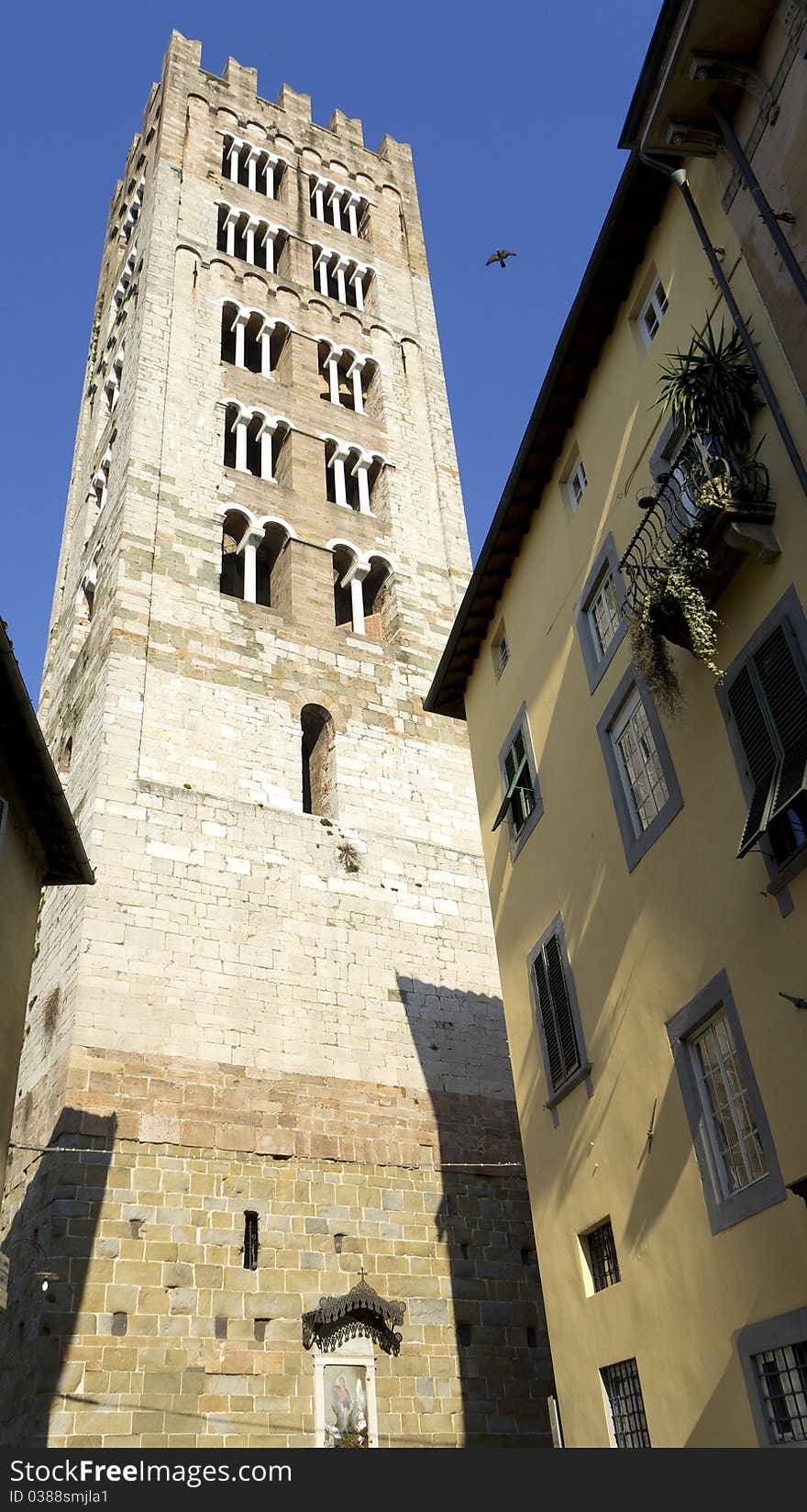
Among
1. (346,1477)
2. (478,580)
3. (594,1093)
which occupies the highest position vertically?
(478,580)

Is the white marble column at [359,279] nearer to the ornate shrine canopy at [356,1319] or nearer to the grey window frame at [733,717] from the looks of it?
the ornate shrine canopy at [356,1319]

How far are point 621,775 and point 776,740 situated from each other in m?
2.88

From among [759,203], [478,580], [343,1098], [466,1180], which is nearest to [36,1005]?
[343,1098]

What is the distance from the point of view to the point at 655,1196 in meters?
10.2

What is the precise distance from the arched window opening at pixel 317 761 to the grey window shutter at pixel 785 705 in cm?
1447

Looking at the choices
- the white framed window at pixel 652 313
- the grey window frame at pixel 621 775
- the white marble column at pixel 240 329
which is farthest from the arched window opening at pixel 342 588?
the grey window frame at pixel 621 775

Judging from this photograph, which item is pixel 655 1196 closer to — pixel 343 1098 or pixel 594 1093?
pixel 594 1093

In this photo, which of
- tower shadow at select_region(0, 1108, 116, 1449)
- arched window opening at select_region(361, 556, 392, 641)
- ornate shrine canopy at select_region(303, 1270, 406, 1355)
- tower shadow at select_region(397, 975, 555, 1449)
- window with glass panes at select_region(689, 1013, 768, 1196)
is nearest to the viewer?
window with glass panes at select_region(689, 1013, 768, 1196)

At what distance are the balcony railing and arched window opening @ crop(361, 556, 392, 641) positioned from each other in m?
16.9

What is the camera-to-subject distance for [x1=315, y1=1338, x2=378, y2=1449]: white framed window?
635 inches

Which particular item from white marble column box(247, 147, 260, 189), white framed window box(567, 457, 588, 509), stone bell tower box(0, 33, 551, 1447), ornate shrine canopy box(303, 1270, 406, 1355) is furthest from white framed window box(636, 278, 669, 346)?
white marble column box(247, 147, 260, 189)

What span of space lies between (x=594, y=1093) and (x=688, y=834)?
9.97 ft

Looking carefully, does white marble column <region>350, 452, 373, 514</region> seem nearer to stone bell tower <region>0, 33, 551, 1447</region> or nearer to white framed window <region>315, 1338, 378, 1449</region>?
stone bell tower <region>0, 33, 551, 1447</region>

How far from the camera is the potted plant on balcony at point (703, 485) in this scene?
9328 millimetres
